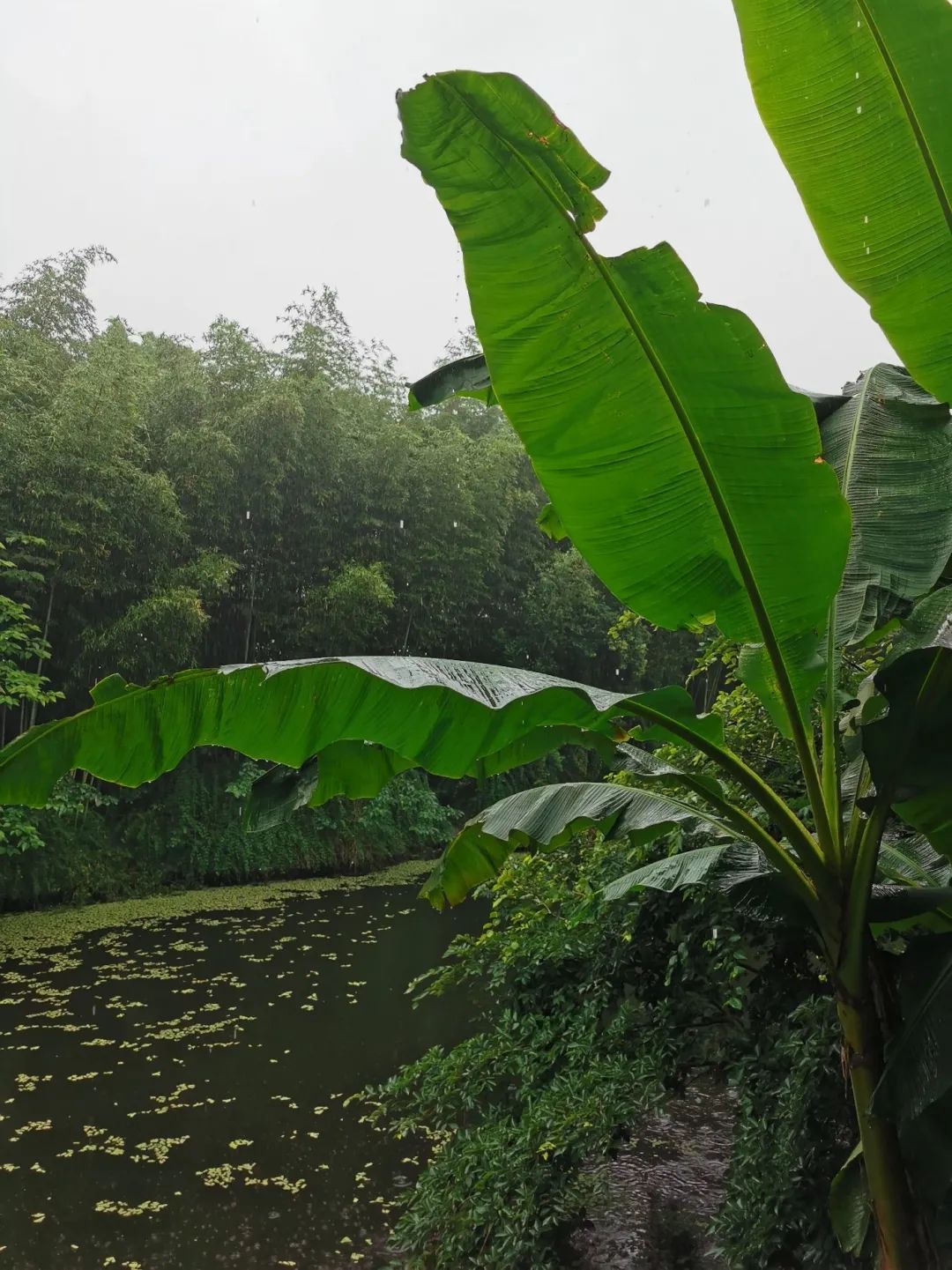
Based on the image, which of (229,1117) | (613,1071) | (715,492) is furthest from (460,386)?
Answer: (229,1117)

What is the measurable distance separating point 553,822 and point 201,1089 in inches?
134

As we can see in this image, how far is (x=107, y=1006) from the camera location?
18.3ft

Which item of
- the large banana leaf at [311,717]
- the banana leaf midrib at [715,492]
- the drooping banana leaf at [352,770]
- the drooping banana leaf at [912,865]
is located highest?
the banana leaf midrib at [715,492]

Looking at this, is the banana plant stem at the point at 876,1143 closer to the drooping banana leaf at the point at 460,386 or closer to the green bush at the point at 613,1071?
the green bush at the point at 613,1071

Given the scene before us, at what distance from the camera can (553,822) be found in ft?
6.21

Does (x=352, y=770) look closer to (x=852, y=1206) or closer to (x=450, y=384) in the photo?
(x=450, y=384)

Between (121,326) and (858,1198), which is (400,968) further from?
(121,326)

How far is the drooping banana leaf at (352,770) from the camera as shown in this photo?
166cm

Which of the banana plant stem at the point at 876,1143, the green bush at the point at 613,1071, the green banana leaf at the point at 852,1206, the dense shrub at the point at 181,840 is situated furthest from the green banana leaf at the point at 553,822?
the dense shrub at the point at 181,840

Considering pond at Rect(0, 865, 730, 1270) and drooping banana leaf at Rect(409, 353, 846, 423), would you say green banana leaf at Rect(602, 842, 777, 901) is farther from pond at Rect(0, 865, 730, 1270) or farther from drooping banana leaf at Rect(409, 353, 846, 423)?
pond at Rect(0, 865, 730, 1270)

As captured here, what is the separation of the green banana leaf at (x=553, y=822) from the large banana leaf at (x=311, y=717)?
38 cm

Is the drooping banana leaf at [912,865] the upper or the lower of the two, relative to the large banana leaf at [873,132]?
lower

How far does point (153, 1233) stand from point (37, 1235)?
1.31ft

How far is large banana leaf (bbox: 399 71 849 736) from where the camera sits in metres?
1.29
